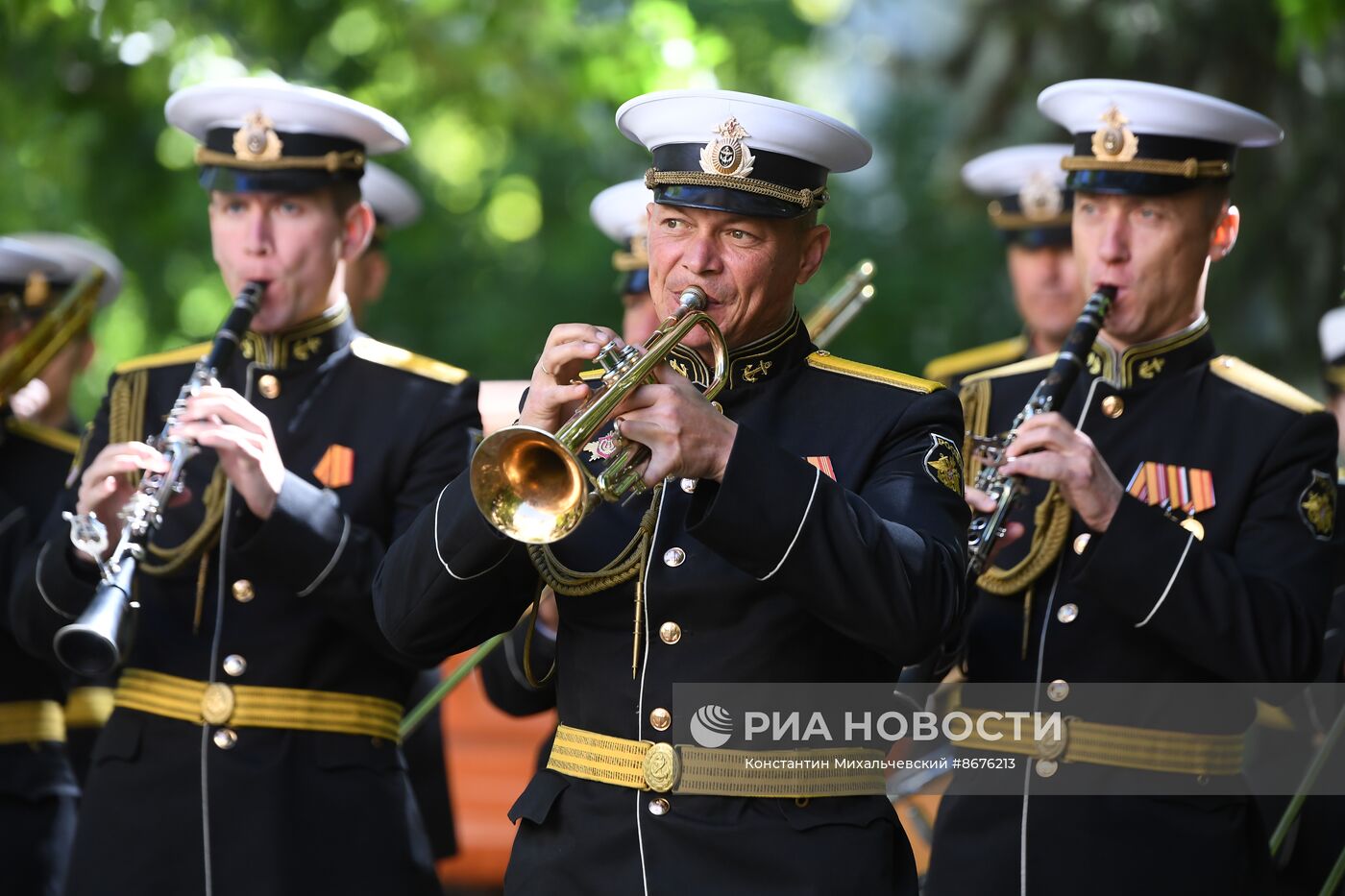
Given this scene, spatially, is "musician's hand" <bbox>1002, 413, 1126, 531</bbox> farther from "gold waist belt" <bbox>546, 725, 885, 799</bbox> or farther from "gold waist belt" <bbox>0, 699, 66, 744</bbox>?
"gold waist belt" <bbox>0, 699, 66, 744</bbox>

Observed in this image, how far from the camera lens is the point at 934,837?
16.0ft

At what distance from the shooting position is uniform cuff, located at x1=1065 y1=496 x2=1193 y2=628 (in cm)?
437

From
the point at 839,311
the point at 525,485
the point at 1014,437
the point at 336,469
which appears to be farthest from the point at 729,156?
the point at 839,311

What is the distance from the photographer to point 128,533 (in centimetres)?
468

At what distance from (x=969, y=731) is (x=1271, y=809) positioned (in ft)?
5.19

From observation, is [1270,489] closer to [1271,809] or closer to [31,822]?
[1271,809]

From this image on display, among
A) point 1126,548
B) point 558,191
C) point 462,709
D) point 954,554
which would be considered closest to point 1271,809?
point 1126,548

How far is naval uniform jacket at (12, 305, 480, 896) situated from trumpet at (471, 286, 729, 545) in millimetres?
1268

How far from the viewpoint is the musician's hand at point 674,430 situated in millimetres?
3430

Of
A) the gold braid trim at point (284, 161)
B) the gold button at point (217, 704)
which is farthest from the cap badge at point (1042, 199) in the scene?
the gold button at point (217, 704)

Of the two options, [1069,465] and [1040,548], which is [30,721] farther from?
[1069,465]

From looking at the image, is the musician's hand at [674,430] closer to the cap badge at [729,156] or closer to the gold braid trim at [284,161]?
the cap badge at [729,156]

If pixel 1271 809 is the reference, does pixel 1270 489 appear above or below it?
above

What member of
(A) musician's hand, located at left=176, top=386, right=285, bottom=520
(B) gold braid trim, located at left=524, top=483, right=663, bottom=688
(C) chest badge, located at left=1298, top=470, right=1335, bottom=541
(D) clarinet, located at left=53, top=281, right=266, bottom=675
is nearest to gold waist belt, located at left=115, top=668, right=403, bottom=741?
(D) clarinet, located at left=53, top=281, right=266, bottom=675
